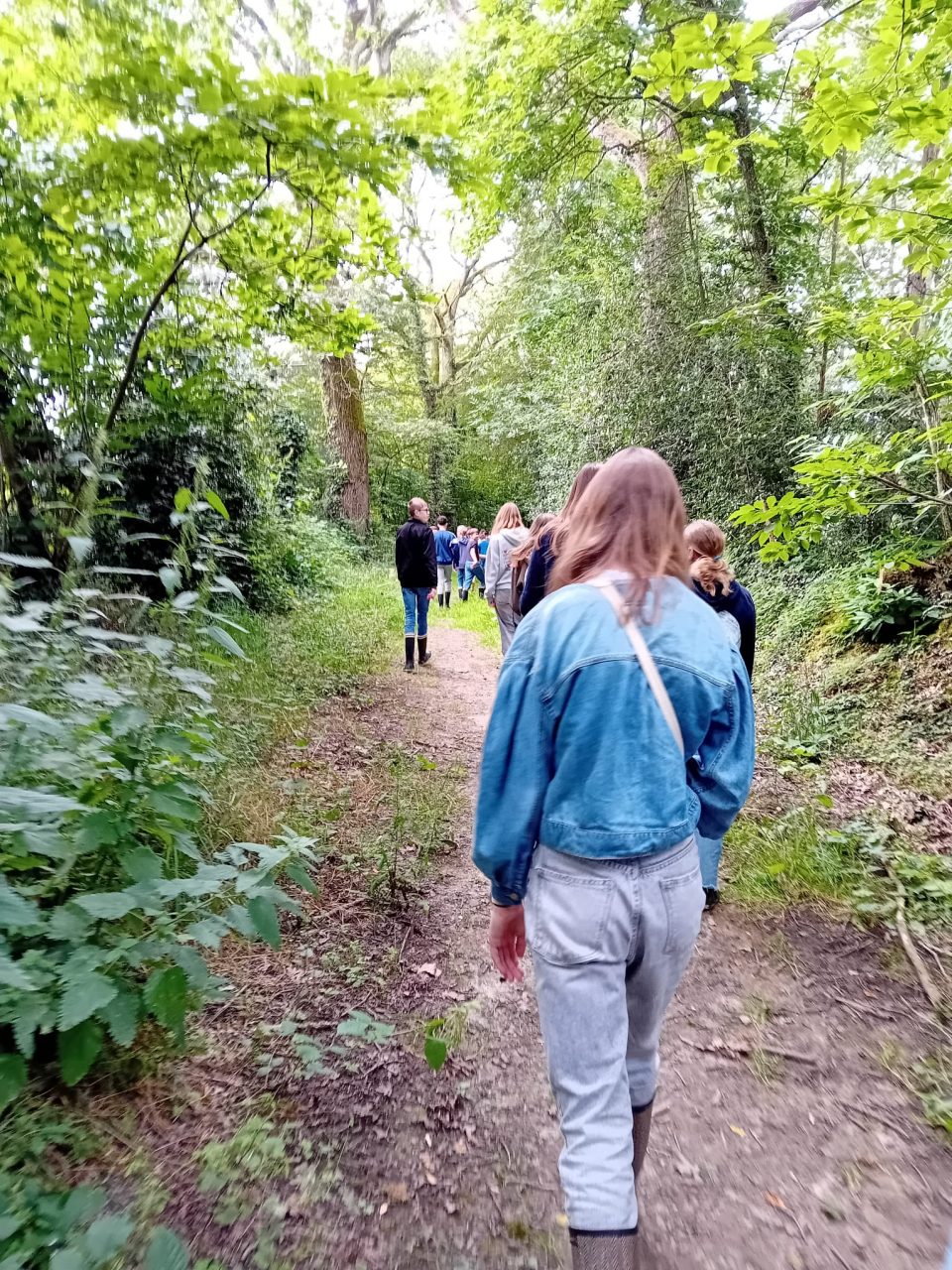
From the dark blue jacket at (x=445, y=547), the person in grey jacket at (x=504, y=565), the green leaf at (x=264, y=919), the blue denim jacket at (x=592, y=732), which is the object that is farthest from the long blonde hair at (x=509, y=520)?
the dark blue jacket at (x=445, y=547)

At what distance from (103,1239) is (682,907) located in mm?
1461

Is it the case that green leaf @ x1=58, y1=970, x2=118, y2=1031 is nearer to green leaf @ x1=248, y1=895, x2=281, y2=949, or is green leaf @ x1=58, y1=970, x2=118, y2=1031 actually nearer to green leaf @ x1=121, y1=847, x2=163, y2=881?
green leaf @ x1=121, y1=847, x2=163, y2=881

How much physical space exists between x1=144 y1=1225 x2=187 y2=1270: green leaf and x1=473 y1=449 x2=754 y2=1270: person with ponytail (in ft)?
→ 2.93

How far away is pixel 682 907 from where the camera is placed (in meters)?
1.57

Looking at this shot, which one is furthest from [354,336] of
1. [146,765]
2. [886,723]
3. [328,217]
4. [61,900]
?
[886,723]

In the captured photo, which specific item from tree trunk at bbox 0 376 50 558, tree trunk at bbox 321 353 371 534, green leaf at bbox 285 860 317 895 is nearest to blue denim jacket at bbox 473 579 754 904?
green leaf at bbox 285 860 317 895

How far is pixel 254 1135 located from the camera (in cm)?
210

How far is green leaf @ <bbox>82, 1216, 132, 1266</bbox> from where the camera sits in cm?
151

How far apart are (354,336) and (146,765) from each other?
4.49 metres

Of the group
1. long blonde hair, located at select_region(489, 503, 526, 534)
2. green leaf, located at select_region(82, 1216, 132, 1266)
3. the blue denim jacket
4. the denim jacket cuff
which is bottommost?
green leaf, located at select_region(82, 1216, 132, 1266)

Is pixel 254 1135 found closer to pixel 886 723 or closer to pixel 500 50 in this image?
pixel 886 723

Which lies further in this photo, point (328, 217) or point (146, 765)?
point (328, 217)

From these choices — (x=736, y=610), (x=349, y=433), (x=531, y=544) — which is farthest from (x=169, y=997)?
(x=349, y=433)

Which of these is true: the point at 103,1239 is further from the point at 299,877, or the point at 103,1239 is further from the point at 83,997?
the point at 299,877
